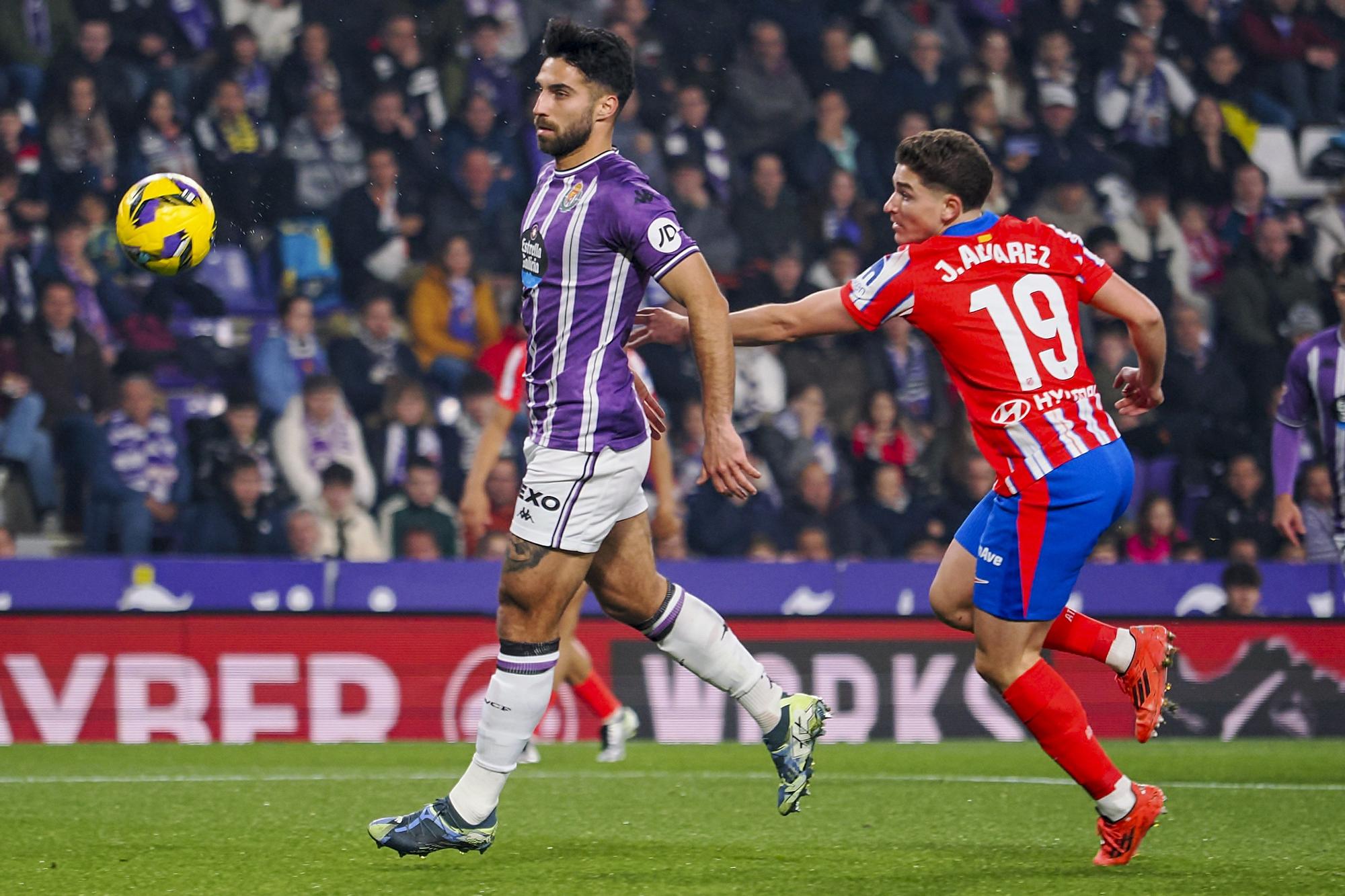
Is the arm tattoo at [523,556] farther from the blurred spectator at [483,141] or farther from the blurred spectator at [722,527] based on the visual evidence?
the blurred spectator at [483,141]

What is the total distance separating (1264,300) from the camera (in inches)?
531

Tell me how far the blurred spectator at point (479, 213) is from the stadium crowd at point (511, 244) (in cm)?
3

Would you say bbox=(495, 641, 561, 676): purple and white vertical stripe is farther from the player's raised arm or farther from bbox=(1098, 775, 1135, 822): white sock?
bbox=(1098, 775, 1135, 822): white sock

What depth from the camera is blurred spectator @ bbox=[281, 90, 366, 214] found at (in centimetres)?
1257

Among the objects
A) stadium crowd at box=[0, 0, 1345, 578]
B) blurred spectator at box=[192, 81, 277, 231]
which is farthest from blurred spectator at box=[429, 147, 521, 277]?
blurred spectator at box=[192, 81, 277, 231]

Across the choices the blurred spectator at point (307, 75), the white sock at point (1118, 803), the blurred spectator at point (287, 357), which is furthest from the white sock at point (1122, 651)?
the blurred spectator at point (307, 75)

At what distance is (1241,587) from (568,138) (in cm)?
716

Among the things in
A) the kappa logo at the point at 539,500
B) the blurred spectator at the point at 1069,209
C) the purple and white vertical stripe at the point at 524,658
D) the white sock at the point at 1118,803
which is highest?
the blurred spectator at the point at 1069,209

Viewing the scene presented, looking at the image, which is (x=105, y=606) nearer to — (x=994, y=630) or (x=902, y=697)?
(x=902, y=697)

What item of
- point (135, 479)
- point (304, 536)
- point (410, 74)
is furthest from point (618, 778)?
point (410, 74)

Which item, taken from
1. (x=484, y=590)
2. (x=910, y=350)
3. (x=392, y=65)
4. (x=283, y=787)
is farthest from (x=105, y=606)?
(x=910, y=350)

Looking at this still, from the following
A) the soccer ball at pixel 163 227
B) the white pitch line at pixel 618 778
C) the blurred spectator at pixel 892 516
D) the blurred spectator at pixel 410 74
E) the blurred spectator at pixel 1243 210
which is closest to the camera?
the soccer ball at pixel 163 227

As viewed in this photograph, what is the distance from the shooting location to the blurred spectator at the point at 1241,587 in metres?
10.6

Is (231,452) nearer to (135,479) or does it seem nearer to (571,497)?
(135,479)
